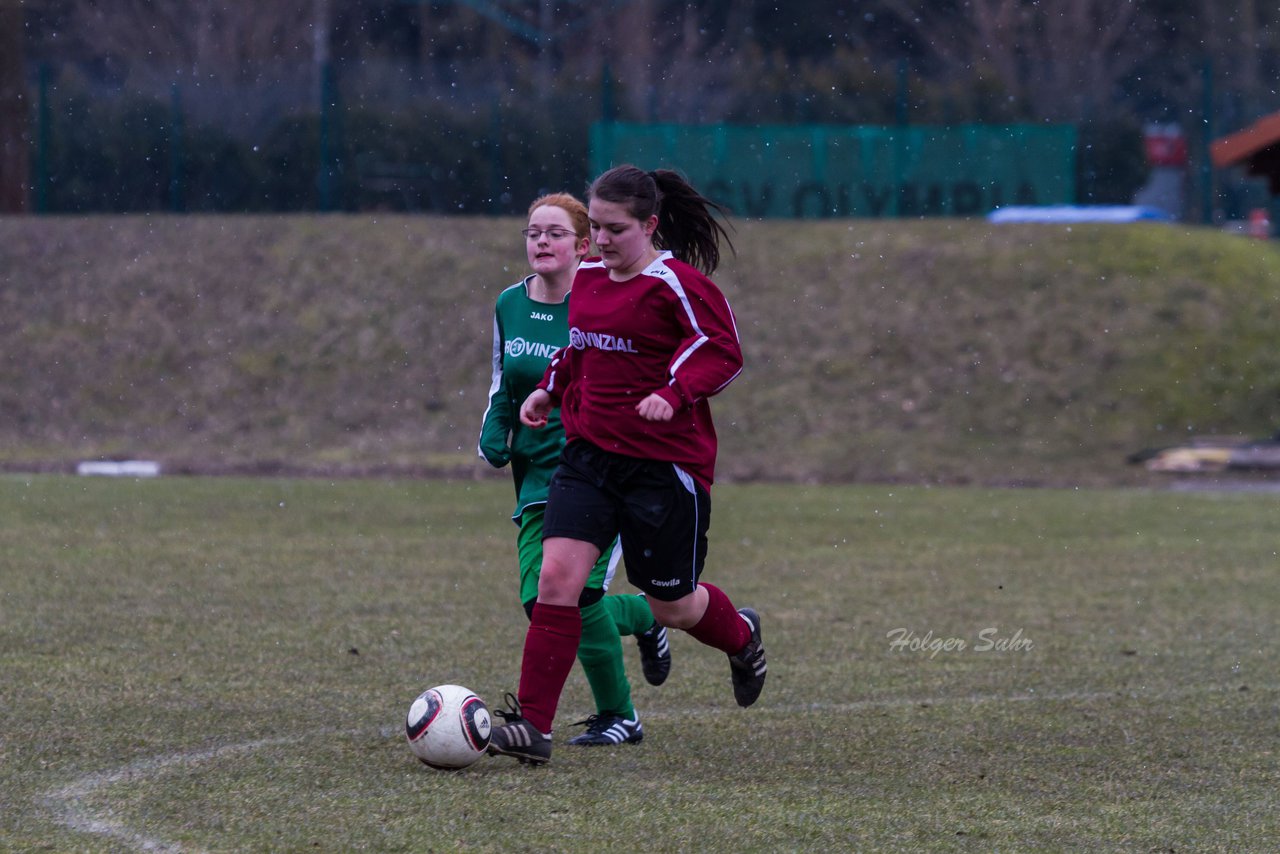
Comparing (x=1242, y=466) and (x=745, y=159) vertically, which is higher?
(x=745, y=159)

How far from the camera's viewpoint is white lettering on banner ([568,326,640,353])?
17.4 feet

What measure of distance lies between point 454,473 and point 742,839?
41.0ft

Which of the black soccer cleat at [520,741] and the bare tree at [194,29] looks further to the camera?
the bare tree at [194,29]

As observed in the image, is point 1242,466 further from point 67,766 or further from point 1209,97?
point 67,766

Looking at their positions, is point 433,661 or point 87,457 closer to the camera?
point 433,661

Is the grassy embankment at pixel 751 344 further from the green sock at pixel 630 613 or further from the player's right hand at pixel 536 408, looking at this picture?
the player's right hand at pixel 536 408

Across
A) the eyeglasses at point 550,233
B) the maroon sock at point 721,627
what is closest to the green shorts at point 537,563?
the maroon sock at point 721,627

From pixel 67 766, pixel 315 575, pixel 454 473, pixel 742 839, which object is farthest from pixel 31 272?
pixel 742 839

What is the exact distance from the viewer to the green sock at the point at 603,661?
565 cm

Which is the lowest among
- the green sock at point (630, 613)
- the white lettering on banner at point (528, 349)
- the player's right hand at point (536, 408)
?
the green sock at point (630, 613)

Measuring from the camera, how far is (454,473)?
16.7m

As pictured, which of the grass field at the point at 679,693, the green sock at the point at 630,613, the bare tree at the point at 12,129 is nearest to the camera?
the grass field at the point at 679,693

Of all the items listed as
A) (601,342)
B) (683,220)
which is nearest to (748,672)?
(601,342)

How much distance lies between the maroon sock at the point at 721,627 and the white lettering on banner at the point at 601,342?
2.87 feet
